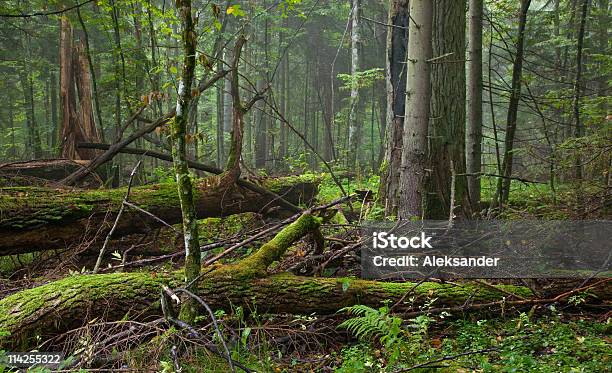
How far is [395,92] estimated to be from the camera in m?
7.19

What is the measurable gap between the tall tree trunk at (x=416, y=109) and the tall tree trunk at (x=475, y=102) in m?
2.30

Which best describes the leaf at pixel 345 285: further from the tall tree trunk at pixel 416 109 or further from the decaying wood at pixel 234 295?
the tall tree trunk at pixel 416 109

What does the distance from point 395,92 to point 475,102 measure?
1.55 metres

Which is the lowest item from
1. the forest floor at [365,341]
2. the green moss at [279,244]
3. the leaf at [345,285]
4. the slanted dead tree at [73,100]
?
the forest floor at [365,341]

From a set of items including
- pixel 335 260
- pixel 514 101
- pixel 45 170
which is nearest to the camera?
pixel 335 260

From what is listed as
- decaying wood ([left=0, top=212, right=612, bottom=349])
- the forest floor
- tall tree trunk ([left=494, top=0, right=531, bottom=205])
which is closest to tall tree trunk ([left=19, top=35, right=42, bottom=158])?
the forest floor

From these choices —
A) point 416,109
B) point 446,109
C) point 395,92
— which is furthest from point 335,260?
point 395,92

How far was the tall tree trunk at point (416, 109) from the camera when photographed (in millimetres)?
5262

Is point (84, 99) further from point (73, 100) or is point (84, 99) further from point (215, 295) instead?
point (215, 295)

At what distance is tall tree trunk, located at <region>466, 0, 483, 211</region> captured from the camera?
751cm

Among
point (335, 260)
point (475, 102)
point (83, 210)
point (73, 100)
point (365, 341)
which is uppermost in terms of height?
point (73, 100)

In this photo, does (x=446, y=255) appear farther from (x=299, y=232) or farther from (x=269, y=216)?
(x=269, y=216)

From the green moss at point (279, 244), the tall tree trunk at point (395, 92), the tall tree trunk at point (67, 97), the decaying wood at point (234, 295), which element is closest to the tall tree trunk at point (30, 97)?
the tall tree trunk at point (67, 97)

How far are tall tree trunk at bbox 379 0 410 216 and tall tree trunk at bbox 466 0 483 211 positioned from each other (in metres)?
1.28
